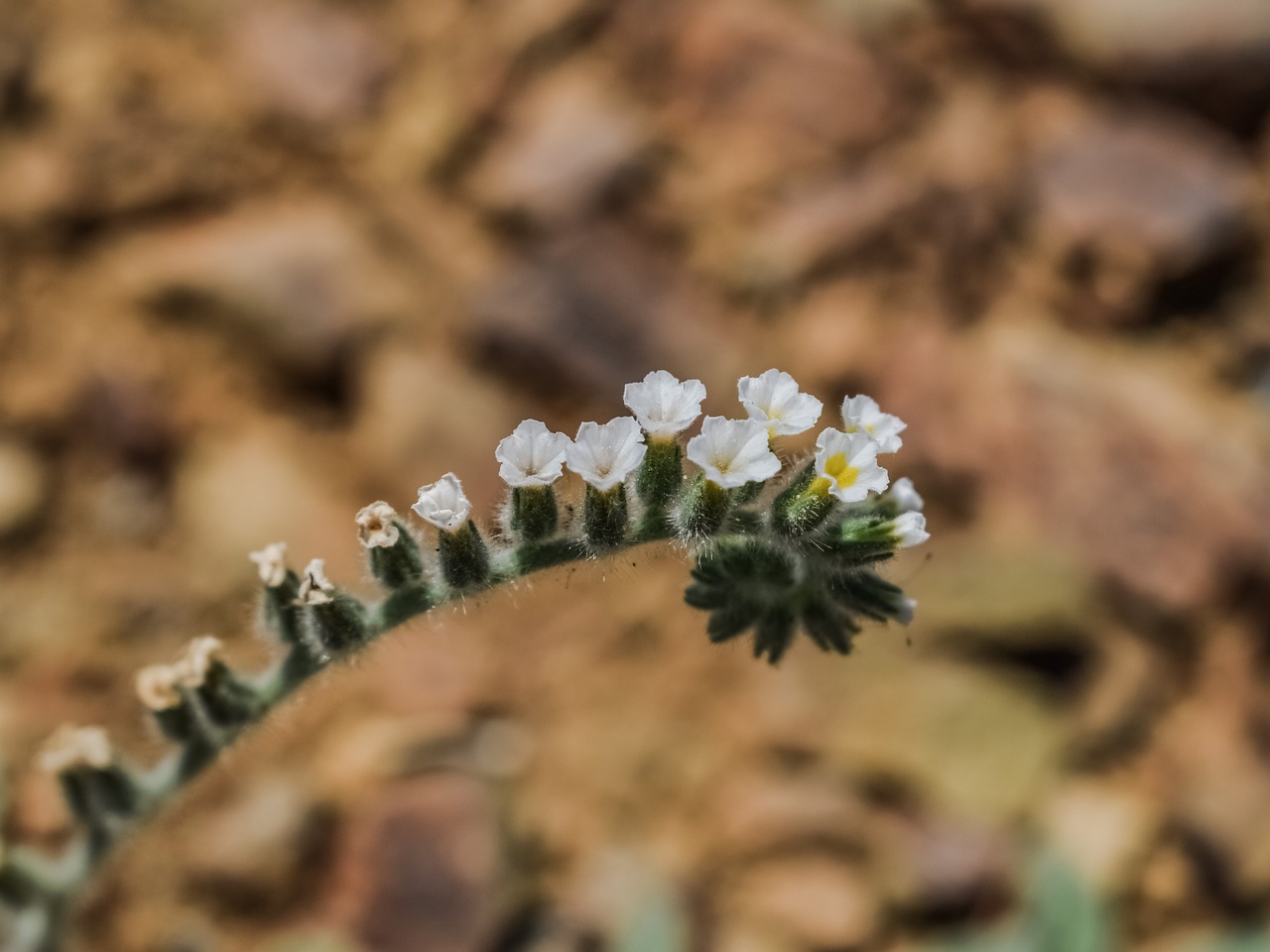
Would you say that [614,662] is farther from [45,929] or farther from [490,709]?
[45,929]

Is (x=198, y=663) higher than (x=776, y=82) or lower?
lower

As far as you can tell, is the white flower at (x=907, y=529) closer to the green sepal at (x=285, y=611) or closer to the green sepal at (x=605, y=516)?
the green sepal at (x=605, y=516)

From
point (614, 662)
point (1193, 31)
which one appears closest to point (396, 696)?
point (614, 662)

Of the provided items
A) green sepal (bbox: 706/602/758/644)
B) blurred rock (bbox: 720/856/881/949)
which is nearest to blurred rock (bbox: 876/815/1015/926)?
blurred rock (bbox: 720/856/881/949)

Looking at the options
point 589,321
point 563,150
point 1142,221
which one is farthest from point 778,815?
point 1142,221

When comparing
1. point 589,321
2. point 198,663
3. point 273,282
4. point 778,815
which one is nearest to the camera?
point 198,663

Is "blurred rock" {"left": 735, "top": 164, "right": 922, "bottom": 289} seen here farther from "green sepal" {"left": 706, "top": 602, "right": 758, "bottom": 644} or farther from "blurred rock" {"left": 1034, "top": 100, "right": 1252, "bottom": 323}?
"green sepal" {"left": 706, "top": 602, "right": 758, "bottom": 644}

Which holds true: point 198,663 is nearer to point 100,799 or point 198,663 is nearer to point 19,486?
point 100,799
